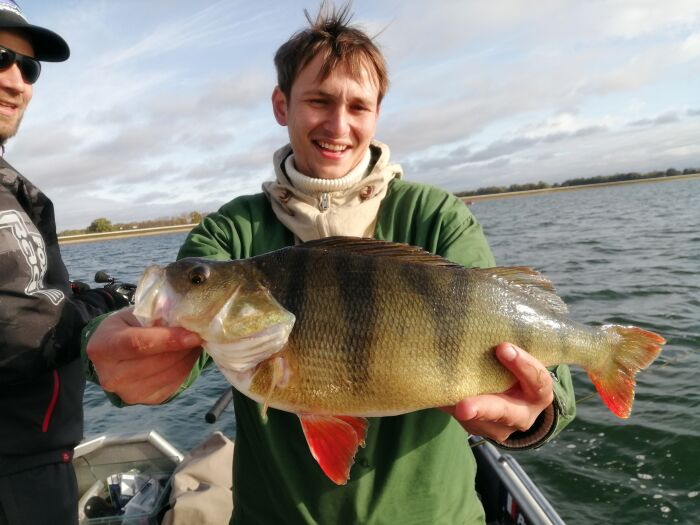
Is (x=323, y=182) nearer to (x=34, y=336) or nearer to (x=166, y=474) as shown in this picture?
(x=34, y=336)

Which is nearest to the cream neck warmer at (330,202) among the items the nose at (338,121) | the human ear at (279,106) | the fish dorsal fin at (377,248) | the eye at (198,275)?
the nose at (338,121)

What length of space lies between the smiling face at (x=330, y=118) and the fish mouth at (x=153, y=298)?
41.1 inches

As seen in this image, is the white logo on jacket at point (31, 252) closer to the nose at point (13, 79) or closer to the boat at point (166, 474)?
the nose at point (13, 79)

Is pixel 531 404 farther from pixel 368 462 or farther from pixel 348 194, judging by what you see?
pixel 348 194

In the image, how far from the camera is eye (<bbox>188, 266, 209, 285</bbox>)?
2037mm

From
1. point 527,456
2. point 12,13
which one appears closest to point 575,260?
point 527,456

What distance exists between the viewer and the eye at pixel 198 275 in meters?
2.04

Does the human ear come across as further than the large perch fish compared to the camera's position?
Yes

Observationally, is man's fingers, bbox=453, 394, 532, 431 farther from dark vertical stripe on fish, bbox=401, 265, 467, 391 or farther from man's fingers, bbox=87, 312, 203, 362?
man's fingers, bbox=87, 312, 203, 362

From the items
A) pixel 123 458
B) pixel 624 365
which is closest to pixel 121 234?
pixel 123 458

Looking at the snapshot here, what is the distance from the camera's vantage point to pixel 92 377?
6.69 ft

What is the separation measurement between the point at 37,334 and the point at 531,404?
271 cm

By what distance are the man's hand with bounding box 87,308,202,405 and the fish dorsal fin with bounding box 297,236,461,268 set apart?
667 millimetres

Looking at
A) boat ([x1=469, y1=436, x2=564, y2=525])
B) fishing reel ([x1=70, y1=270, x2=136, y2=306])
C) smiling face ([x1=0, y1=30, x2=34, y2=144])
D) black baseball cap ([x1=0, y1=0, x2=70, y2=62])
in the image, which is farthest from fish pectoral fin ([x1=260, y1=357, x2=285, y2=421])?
black baseball cap ([x1=0, y1=0, x2=70, y2=62])
